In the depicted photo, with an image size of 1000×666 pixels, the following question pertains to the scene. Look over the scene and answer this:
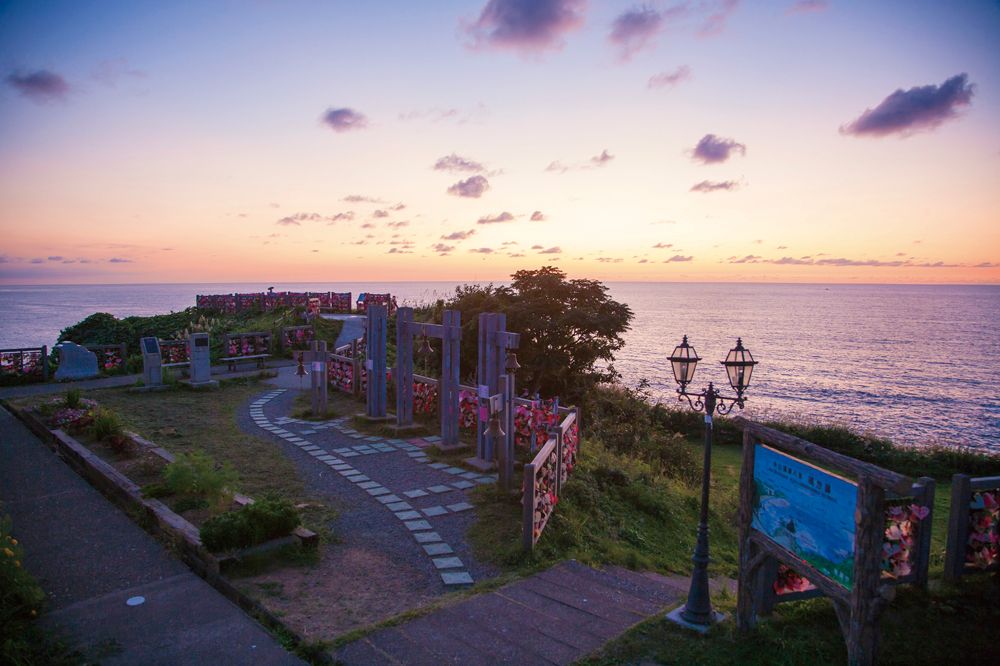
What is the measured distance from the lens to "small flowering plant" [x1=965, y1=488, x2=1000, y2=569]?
6.34 m

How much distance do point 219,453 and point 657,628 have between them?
9250mm

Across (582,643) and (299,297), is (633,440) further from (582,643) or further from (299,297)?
(299,297)

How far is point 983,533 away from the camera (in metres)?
6.35

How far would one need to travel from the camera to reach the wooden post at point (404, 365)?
1248cm

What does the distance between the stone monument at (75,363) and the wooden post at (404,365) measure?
1303 centimetres

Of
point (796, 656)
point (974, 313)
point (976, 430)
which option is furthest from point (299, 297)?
point (974, 313)

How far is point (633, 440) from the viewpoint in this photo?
17344mm

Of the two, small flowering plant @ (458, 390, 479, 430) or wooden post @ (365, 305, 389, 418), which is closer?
small flowering plant @ (458, 390, 479, 430)

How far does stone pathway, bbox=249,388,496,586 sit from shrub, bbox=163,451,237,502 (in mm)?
2146

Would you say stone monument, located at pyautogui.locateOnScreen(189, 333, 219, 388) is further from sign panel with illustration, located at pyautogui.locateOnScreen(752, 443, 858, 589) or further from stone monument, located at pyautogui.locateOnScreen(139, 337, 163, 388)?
sign panel with illustration, located at pyautogui.locateOnScreen(752, 443, 858, 589)

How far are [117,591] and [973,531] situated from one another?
9.30 meters

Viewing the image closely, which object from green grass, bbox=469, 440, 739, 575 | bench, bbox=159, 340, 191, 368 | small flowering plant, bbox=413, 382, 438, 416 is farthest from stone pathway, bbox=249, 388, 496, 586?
bench, bbox=159, 340, 191, 368

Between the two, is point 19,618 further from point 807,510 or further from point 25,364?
point 25,364

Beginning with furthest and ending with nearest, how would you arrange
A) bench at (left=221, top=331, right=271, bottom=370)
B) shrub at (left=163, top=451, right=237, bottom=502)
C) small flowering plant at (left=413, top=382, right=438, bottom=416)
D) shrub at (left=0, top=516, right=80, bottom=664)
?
1. bench at (left=221, top=331, right=271, bottom=370)
2. small flowering plant at (left=413, top=382, right=438, bottom=416)
3. shrub at (left=163, top=451, right=237, bottom=502)
4. shrub at (left=0, top=516, right=80, bottom=664)
